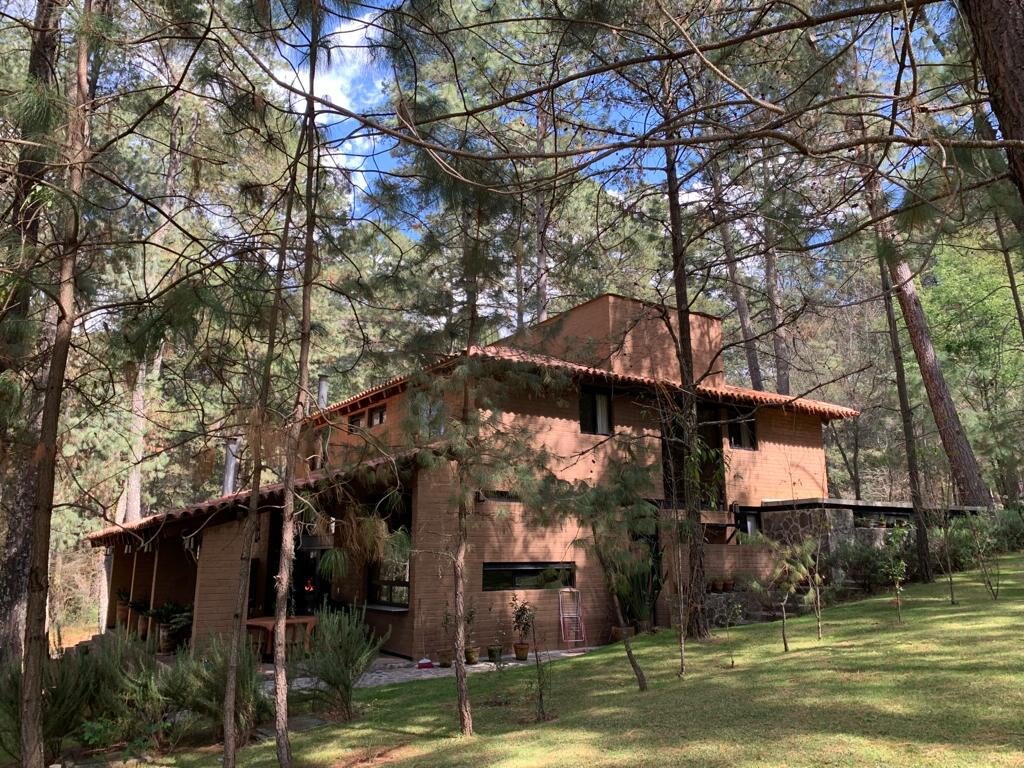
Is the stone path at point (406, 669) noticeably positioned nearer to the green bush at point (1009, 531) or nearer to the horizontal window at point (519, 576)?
the horizontal window at point (519, 576)

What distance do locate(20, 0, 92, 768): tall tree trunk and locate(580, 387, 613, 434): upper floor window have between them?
10.7 meters

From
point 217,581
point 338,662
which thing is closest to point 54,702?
point 338,662

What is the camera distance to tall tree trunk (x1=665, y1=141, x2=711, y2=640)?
394 inches

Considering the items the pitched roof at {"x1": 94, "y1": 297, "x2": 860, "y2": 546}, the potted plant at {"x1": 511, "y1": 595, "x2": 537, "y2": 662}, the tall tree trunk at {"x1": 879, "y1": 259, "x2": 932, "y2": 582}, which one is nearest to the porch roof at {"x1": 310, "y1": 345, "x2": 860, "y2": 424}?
the pitched roof at {"x1": 94, "y1": 297, "x2": 860, "y2": 546}

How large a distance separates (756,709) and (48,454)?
5786 millimetres

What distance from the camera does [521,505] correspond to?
482 inches

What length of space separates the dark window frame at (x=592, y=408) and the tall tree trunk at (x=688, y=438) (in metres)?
3.62

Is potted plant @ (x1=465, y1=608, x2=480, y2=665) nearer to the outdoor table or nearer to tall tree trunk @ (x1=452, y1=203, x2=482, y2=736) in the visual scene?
the outdoor table

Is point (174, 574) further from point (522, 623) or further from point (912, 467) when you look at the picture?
point (912, 467)

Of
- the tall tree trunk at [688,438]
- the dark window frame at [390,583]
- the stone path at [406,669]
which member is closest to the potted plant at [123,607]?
the dark window frame at [390,583]

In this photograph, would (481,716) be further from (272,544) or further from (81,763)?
(272,544)

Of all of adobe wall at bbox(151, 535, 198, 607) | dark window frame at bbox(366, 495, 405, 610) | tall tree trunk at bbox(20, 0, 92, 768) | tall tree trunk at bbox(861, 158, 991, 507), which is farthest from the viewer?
tall tree trunk at bbox(861, 158, 991, 507)

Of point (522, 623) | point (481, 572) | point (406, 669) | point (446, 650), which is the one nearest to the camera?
point (406, 669)

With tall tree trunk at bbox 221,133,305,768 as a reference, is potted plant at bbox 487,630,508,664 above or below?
below
